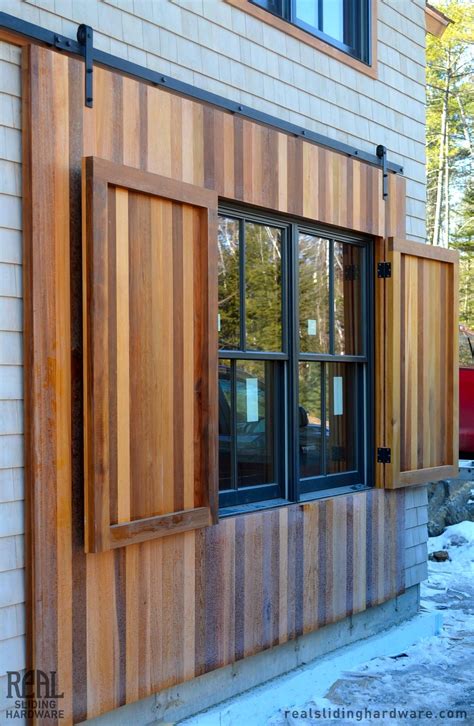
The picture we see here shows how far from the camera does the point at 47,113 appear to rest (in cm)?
297

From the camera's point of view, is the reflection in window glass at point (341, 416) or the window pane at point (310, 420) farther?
the reflection in window glass at point (341, 416)

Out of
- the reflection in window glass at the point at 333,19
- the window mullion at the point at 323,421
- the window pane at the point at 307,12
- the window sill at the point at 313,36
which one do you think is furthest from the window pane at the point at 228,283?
the reflection in window glass at the point at 333,19

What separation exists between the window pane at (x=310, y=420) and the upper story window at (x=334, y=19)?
1.86 metres

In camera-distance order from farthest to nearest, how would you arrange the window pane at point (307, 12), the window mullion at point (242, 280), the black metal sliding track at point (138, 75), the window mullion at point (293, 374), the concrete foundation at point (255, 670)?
the window pane at point (307, 12)
the window mullion at point (293, 374)
the window mullion at point (242, 280)
the concrete foundation at point (255, 670)
the black metal sliding track at point (138, 75)

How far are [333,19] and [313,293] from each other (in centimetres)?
162

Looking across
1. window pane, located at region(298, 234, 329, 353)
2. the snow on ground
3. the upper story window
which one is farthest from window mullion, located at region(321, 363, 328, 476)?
the upper story window

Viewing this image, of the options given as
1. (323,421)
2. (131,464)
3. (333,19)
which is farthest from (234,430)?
(333,19)

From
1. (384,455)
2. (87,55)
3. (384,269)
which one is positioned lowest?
(384,455)

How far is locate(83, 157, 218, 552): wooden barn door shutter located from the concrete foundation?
2.55 ft

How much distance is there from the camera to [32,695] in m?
2.88

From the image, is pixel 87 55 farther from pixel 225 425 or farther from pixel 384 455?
pixel 384 455

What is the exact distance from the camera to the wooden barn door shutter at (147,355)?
3037 millimetres

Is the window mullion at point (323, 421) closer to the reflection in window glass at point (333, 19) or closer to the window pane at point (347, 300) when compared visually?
the window pane at point (347, 300)

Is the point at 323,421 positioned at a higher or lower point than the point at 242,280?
lower
